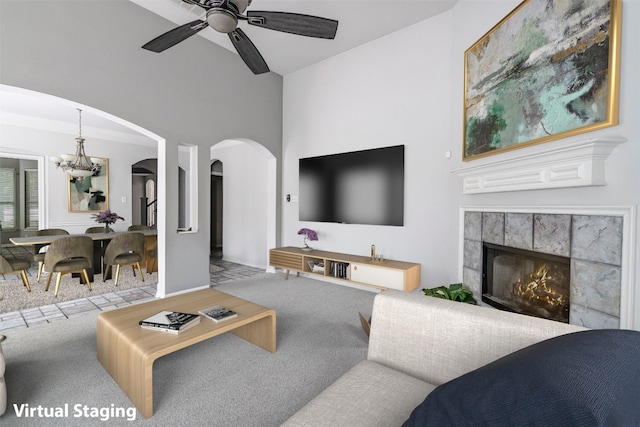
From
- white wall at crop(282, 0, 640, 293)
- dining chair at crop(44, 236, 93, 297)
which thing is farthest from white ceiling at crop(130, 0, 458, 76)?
dining chair at crop(44, 236, 93, 297)

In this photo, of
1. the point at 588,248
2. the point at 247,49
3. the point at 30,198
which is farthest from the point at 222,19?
the point at 30,198

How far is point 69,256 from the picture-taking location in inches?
142

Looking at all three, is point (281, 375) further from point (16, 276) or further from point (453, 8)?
point (16, 276)

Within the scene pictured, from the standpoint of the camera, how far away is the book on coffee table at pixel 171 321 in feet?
6.02

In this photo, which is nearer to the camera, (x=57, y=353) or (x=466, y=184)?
(x=57, y=353)

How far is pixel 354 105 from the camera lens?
13.8 ft

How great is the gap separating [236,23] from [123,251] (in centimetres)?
353

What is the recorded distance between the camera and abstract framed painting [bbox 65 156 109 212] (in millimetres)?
5617

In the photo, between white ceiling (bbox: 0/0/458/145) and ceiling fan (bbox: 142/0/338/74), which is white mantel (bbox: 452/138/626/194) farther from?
white ceiling (bbox: 0/0/458/145)

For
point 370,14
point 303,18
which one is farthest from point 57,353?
point 370,14

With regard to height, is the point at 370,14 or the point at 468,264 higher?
the point at 370,14

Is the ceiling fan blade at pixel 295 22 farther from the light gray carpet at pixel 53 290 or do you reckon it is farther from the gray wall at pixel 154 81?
the light gray carpet at pixel 53 290

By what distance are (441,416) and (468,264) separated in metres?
2.51
